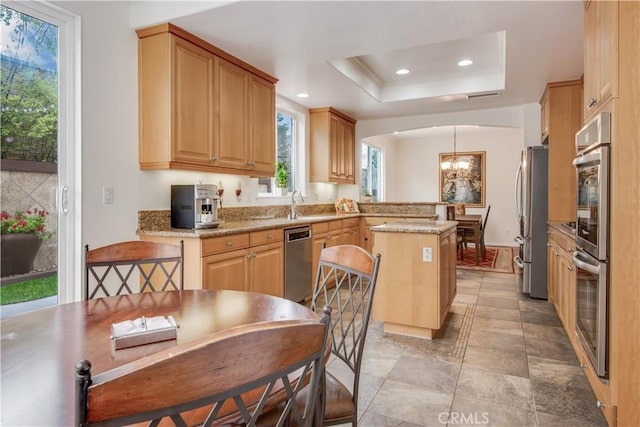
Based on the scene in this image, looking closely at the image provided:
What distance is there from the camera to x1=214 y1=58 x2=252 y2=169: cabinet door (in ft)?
10.6

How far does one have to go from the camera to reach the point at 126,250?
1.87 metres

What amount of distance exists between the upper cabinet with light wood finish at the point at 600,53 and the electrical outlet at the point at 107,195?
305 cm

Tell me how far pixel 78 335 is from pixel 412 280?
2.46 m

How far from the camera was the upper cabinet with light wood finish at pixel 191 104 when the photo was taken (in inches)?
110

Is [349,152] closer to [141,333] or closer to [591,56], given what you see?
[591,56]

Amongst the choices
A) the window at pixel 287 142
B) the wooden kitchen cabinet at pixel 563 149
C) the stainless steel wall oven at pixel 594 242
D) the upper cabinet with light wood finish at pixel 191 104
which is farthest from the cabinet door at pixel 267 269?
the wooden kitchen cabinet at pixel 563 149

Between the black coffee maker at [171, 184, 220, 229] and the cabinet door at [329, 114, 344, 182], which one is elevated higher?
the cabinet door at [329, 114, 344, 182]

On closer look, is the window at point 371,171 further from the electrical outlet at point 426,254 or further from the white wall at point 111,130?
the white wall at point 111,130

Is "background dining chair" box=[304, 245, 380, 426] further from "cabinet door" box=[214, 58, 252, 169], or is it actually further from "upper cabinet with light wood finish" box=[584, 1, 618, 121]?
"cabinet door" box=[214, 58, 252, 169]

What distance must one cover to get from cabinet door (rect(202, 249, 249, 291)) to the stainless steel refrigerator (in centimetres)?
313

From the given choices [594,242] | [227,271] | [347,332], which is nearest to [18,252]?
[227,271]

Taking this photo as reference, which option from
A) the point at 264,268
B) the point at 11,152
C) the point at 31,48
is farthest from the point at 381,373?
the point at 31,48

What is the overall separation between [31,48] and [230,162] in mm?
1538

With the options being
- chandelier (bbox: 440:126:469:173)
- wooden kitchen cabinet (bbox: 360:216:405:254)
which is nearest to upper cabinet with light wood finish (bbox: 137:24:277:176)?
wooden kitchen cabinet (bbox: 360:216:405:254)
